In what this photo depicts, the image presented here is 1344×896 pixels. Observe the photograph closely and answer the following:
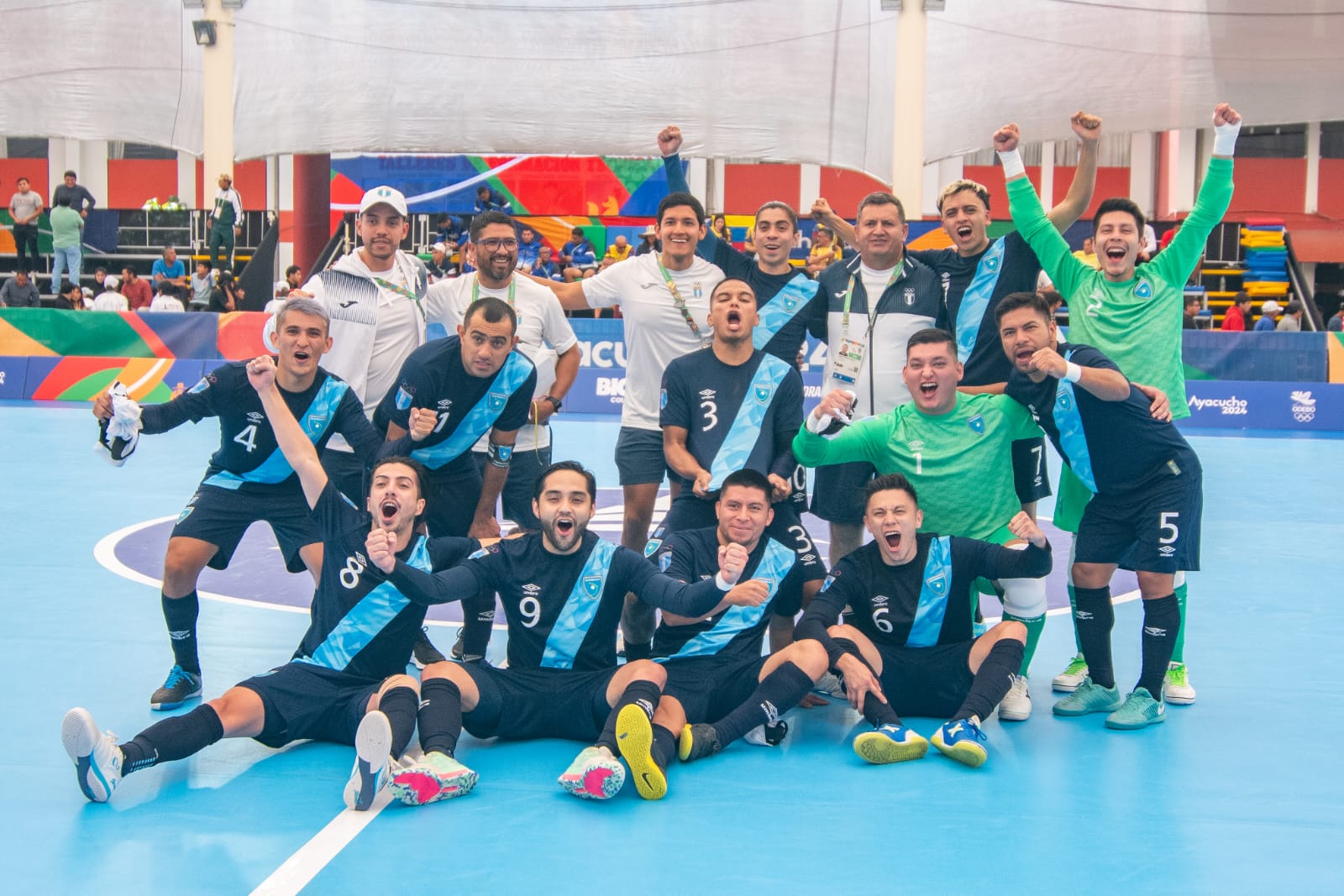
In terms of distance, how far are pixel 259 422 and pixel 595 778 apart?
251cm

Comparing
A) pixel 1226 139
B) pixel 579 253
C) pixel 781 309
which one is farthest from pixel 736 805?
pixel 579 253

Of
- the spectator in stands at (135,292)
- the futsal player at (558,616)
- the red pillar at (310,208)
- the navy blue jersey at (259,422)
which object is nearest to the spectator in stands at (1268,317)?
the red pillar at (310,208)

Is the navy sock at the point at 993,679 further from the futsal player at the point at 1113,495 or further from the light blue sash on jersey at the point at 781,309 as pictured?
the light blue sash on jersey at the point at 781,309

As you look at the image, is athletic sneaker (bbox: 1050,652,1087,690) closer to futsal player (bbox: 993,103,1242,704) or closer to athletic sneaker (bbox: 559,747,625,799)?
futsal player (bbox: 993,103,1242,704)

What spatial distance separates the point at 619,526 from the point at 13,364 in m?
13.5

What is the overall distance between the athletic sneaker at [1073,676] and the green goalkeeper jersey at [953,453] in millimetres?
866

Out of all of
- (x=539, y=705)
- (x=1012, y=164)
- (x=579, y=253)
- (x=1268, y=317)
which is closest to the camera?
(x=539, y=705)

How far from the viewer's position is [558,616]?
5590 mm

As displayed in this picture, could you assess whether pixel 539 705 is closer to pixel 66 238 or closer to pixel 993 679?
pixel 993 679

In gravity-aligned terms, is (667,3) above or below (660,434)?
above

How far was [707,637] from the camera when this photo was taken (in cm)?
582

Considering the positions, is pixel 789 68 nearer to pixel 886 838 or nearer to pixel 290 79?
pixel 290 79

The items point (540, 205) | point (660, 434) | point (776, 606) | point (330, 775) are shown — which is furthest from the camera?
point (540, 205)

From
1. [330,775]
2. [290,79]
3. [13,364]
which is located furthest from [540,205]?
[330,775]
